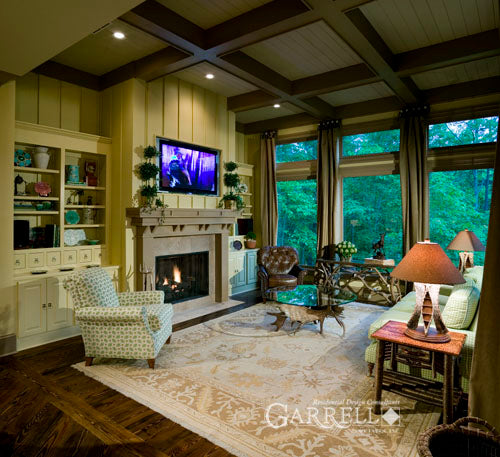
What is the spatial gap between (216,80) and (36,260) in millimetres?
3420

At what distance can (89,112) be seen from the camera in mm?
5008

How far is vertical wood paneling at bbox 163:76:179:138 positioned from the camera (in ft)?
16.8

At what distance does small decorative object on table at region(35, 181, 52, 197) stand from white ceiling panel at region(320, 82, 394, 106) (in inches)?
172

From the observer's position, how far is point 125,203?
481 cm

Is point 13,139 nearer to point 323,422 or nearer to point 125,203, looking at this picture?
point 125,203

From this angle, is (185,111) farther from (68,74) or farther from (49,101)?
(49,101)

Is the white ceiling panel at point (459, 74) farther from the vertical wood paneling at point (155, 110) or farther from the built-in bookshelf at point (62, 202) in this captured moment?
the built-in bookshelf at point (62, 202)

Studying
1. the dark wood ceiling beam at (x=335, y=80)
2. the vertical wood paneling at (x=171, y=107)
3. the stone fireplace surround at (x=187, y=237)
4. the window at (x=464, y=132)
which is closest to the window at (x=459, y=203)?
the window at (x=464, y=132)

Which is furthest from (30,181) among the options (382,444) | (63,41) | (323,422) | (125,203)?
(382,444)

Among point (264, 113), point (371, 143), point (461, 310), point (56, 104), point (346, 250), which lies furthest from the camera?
point (264, 113)

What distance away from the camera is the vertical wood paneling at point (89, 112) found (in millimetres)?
4934

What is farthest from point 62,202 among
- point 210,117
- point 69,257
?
point 210,117

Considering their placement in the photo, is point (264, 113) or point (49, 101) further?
point (264, 113)

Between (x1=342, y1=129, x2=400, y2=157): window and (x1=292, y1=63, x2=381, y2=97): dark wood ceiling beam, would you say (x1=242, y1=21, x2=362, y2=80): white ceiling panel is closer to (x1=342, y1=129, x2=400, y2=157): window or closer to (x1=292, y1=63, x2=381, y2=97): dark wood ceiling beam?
(x1=292, y1=63, x2=381, y2=97): dark wood ceiling beam
